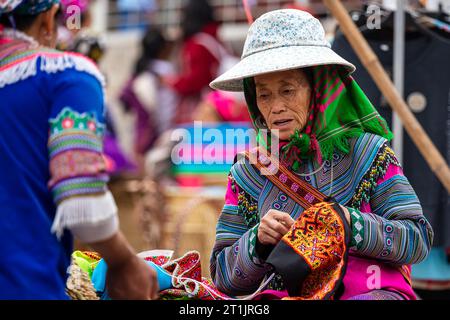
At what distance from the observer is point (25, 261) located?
2.34 metres

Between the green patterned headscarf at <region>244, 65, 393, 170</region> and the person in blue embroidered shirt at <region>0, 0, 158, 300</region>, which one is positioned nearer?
the person in blue embroidered shirt at <region>0, 0, 158, 300</region>

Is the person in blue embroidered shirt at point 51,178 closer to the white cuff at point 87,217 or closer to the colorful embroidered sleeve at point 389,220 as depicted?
the white cuff at point 87,217

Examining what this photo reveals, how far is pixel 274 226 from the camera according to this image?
2.80 meters

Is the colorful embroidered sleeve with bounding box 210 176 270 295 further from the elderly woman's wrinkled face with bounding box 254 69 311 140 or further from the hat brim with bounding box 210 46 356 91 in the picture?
the hat brim with bounding box 210 46 356 91

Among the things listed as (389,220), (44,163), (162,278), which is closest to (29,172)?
(44,163)

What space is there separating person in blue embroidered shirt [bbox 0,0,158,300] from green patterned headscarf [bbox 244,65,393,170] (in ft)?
2.64

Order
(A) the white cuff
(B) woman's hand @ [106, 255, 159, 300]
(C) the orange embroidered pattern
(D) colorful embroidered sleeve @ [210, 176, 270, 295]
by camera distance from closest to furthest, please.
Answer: (A) the white cuff, (B) woman's hand @ [106, 255, 159, 300], (C) the orange embroidered pattern, (D) colorful embroidered sleeve @ [210, 176, 270, 295]

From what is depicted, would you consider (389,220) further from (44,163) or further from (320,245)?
(44,163)

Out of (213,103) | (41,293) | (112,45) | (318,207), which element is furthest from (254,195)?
(112,45)

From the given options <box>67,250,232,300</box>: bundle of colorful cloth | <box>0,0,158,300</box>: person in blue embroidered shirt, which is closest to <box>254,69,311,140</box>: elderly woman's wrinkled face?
<box>67,250,232,300</box>: bundle of colorful cloth

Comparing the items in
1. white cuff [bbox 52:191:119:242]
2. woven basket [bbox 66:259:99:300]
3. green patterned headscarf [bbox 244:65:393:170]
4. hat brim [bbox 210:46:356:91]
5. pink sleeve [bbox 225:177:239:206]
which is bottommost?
woven basket [bbox 66:259:99:300]

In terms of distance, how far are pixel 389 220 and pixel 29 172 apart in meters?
1.16

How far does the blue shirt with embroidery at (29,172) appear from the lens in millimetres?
2346

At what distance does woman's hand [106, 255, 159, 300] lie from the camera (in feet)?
7.92
